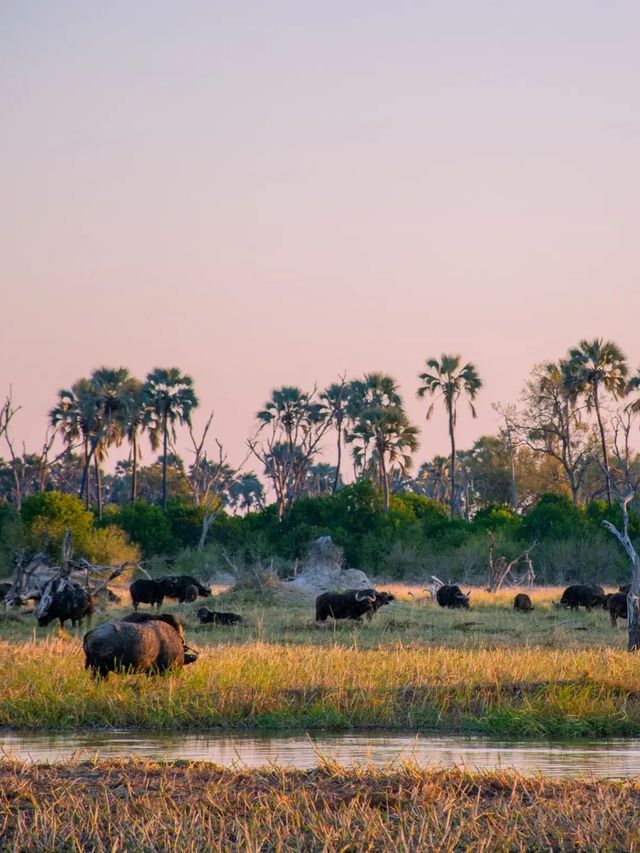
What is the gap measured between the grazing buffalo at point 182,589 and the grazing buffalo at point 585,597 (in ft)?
36.4

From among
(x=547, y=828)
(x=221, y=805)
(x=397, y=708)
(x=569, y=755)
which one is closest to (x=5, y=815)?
(x=221, y=805)

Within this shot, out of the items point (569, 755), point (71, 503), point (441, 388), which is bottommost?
point (569, 755)

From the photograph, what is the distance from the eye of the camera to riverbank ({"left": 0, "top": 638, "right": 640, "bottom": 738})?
1477 cm

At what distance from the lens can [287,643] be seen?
24.3m

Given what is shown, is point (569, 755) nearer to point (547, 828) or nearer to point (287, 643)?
point (547, 828)

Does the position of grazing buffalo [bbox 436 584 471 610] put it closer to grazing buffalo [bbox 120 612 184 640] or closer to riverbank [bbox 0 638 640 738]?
riverbank [bbox 0 638 640 738]

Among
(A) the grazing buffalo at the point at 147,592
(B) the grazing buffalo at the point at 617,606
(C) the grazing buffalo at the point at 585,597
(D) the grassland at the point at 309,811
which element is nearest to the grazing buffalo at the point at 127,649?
(D) the grassland at the point at 309,811

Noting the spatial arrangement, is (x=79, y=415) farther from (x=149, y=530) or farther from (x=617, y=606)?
(x=617, y=606)

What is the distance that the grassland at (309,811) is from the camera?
26.4 ft

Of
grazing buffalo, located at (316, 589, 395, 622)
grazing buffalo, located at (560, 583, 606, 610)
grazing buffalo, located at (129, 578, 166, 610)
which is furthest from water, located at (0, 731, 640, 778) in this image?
grazing buffalo, located at (129, 578, 166, 610)

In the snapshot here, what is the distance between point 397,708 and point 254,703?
5.90 ft

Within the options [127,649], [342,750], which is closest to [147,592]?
[127,649]

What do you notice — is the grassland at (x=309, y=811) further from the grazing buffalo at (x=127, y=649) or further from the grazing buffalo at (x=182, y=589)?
the grazing buffalo at (x=182, y=589)

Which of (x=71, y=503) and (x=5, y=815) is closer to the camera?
(x=5, y=815)
